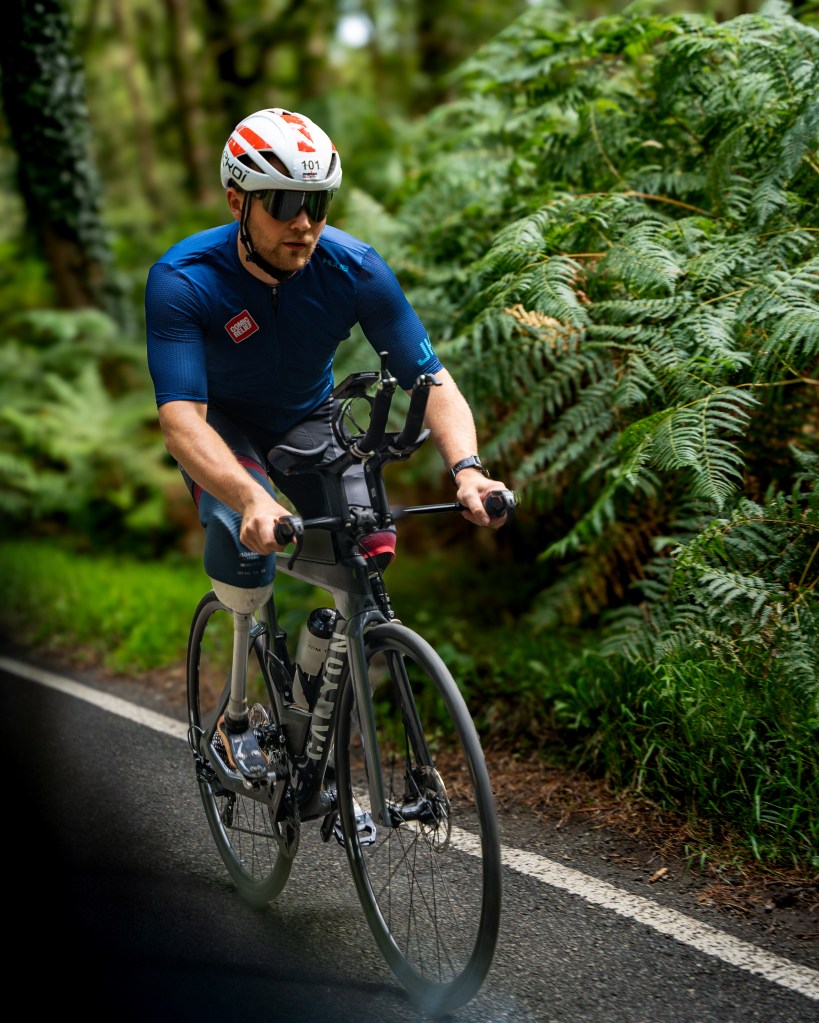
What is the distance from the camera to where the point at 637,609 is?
4.59 metres

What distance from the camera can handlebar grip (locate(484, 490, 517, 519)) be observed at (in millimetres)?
2789

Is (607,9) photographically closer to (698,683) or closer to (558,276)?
(558,276)

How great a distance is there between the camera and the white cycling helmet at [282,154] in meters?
3.00

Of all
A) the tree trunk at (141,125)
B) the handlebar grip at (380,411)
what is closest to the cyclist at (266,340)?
the handlebar grip at (380,411)

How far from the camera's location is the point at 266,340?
10.8ft

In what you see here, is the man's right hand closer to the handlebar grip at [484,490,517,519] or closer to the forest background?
the handlebar grip at [484,490,517,519]

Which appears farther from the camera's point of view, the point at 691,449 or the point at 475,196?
the point at 475,196

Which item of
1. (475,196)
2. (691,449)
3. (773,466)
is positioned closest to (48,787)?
(691,449)

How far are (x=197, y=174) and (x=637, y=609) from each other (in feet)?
43.4

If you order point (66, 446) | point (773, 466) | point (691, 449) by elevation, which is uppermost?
point (691, 449)

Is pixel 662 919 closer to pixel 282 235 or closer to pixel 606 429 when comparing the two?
pixel 606 429

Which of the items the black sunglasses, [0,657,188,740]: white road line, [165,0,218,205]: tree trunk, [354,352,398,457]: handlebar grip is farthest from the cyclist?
[165,0,218,205]: tree trunk

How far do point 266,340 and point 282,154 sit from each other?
→ 0.57 meters

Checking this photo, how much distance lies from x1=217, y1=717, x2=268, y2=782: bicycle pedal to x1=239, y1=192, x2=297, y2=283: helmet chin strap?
62.1 inches
